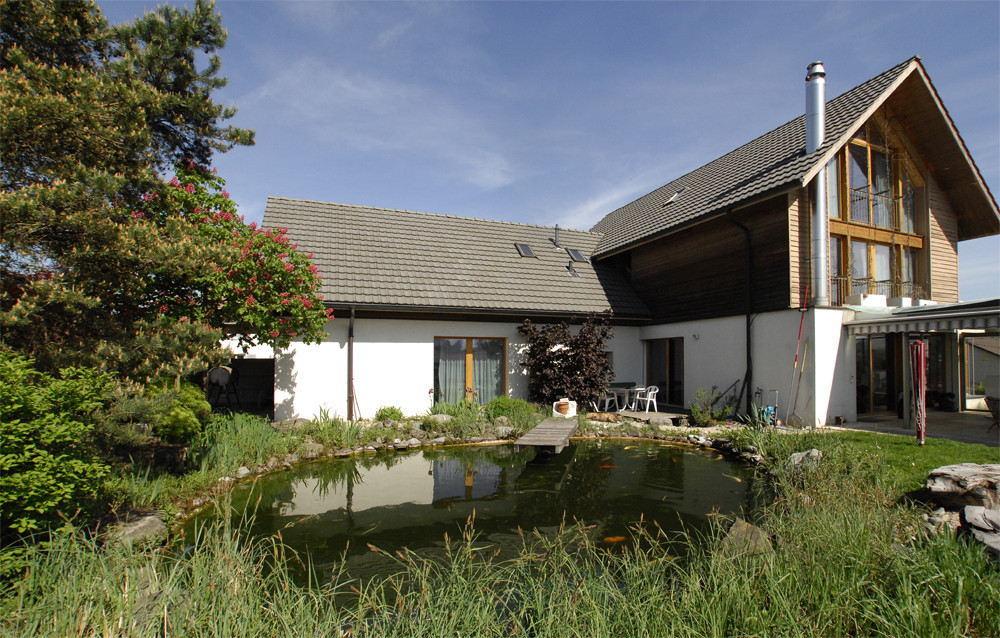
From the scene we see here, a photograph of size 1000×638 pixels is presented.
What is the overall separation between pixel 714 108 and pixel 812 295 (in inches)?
198

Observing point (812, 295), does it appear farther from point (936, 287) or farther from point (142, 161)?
point (142, 161)

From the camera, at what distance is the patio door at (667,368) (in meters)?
15.4

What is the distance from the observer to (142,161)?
5.88m

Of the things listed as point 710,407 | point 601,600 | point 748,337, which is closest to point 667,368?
point 710,407

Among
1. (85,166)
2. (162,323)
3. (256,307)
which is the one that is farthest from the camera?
(256,307)

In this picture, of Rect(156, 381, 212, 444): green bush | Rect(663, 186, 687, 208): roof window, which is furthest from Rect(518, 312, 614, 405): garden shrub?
Rect(156, 381, 212, 444): green bush

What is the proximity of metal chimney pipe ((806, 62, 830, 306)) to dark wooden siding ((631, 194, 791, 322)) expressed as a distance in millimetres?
602

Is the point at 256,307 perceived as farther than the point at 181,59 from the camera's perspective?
Yes

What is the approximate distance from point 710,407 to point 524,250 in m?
7.63

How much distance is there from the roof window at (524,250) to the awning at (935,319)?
29.4ft

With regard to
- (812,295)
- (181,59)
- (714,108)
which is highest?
(714,108)

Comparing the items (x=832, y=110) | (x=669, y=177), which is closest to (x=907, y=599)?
(x=832, y=110)

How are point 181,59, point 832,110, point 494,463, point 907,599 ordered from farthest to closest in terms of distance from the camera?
1. point 832,110
2. point 494,463
3. point 181,59
4. point 907,599

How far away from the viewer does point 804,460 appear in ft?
24.8
